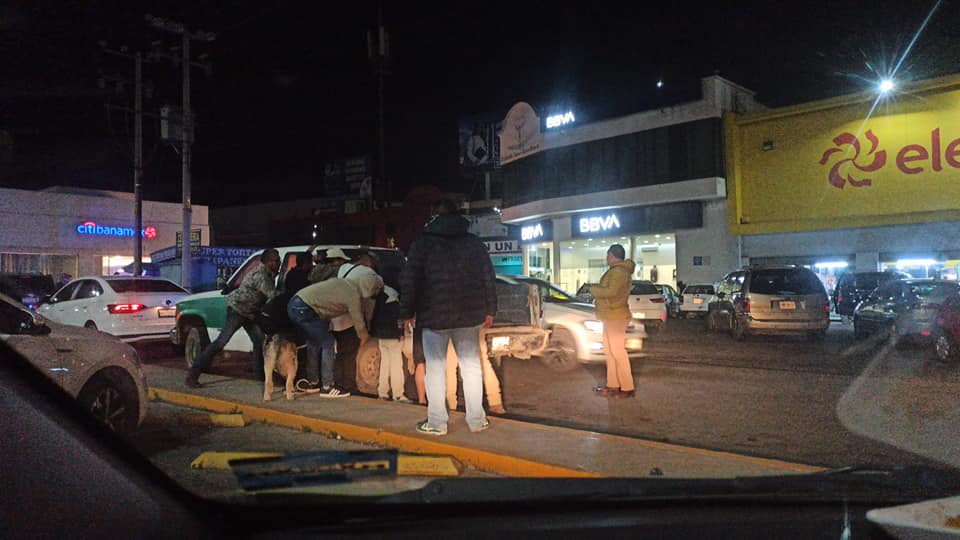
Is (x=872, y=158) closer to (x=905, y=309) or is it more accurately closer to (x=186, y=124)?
(x=905, y=309)

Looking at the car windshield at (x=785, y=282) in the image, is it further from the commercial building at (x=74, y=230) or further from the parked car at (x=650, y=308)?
the commercial building at (x=74, y=230)

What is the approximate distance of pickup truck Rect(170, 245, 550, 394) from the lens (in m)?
8.99

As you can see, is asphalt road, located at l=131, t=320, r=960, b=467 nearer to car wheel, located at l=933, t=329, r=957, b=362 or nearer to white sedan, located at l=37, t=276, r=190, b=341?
car wheel, located at l=933, t=329, r=957, b=362

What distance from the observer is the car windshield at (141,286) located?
1326 centimetres

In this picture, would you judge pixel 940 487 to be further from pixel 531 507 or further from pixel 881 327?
pixel 881 327

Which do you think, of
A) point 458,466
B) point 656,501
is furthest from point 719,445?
point 656,501

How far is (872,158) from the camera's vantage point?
80.0 ft

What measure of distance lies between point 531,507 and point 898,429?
18.6ft

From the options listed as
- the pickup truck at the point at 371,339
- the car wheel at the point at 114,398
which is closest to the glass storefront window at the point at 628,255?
the pickup truck at the point at 371,339

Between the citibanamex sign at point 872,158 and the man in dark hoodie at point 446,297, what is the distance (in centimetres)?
2248

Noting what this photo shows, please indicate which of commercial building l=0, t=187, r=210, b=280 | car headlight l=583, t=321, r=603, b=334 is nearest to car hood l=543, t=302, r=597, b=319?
car headlight l=583, t=321, r=603, b=334

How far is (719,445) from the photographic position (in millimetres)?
6223

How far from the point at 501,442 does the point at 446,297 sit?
1229 millimetres

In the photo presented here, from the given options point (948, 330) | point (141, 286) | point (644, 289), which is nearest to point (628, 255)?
point (644, 289)
